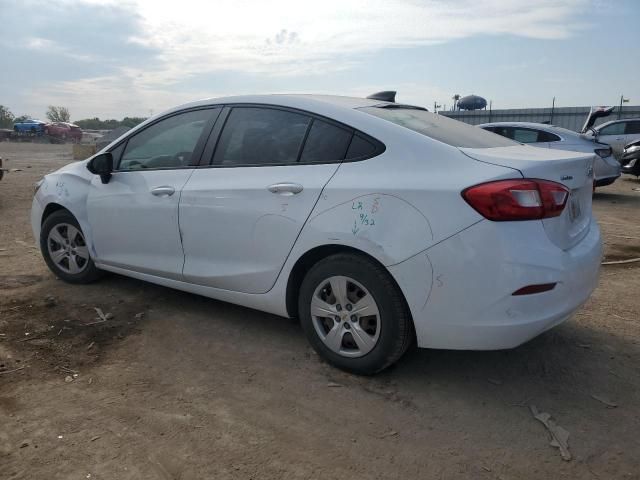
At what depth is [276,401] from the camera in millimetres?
2957

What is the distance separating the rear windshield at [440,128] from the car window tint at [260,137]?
0.47 m

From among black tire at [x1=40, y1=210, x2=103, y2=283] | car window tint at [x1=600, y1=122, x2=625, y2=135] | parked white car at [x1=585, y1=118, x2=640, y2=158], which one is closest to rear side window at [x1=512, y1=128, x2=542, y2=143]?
parked white car at [x1=585, y1=118, x2=640, y2=158]

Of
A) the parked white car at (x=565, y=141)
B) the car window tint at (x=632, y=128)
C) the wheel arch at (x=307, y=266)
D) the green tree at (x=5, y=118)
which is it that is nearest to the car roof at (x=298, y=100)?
the wheel arch at (x=307, y=266)

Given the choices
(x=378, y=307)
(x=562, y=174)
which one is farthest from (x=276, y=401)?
(x=562, y=174)

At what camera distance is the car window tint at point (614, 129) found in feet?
49.4

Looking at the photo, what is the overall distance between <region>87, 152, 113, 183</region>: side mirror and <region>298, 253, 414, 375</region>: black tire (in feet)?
6.95

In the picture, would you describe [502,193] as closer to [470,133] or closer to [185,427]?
[470,133]

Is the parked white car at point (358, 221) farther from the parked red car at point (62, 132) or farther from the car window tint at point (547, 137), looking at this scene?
the parked red car at point (62, 132)

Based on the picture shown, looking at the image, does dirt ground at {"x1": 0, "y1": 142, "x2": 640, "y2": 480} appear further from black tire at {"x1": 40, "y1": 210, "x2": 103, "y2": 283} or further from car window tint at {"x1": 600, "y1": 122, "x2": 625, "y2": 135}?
car window tint at {"x1": 600, "y1": 122, "x2": 625, "y2": 135}

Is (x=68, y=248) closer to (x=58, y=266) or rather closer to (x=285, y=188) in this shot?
(x=58, y=266)

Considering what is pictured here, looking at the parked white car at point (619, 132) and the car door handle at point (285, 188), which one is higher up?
the car door handle at point (285, 188)

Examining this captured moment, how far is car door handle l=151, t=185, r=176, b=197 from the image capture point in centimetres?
393

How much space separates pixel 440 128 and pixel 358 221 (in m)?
0.88

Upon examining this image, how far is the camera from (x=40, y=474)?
7.70 feet
